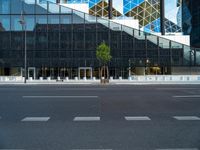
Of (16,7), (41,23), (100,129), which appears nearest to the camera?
(100,129)

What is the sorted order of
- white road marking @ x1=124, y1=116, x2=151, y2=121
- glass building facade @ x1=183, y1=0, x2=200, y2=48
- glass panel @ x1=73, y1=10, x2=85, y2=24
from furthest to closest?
1. glass building facade @ x1=183, y1=0, x2=200, y2=48
2. glass panel @ x1=73, y1=10, x2=85, y2=24
3. white road marking @ x1=124, y1=116, x2=151, y2=121

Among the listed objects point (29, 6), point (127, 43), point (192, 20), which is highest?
point (192, 20)

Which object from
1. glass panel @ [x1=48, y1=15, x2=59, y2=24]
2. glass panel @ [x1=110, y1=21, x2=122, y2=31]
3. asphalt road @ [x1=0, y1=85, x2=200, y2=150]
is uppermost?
glass panel @ [x1=48, y1=15, x2=59, y2=24]

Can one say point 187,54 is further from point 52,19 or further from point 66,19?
point 52,19

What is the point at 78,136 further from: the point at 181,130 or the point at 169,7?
the point at 169,7

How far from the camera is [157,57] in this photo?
2790 inches

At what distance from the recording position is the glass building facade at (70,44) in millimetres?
70562

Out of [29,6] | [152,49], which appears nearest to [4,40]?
[29,6]

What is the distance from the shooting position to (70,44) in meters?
70.9

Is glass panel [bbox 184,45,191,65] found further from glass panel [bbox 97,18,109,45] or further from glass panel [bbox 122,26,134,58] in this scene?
glass panel [bbox 97,18,109,45]

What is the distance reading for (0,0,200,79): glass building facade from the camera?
7056 centimetres

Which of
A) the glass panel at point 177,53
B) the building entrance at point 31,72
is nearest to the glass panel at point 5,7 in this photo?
the building entrance at point 31,72

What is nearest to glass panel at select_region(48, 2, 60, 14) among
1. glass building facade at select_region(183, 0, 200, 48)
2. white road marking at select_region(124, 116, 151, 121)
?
glass building facade at select_region(183, 0, 200, 48)

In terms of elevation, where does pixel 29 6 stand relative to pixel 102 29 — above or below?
above
